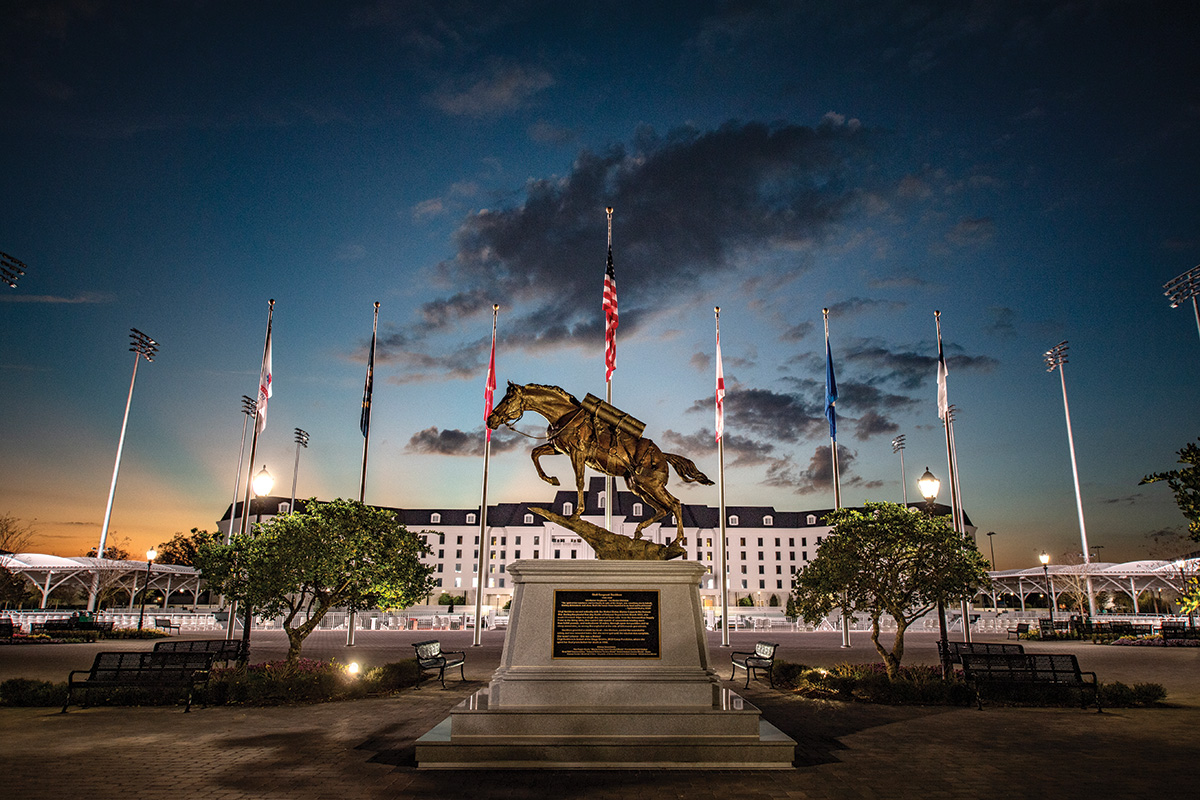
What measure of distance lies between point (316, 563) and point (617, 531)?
98.1m

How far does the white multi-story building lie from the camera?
113 metres

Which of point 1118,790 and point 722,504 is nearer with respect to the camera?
point 1118,790

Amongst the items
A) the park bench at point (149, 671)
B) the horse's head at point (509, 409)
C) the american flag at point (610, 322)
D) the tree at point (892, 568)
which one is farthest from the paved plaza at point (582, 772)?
the american flag at point (610, 322)

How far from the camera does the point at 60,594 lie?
8931 cm

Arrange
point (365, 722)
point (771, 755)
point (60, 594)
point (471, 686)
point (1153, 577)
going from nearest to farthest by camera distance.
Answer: point (771, 755) < point (365, 722) < point (471, 686) < point (1153, 577) < point (60, 594)

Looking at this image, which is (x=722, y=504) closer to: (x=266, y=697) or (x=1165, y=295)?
(x=266, y=697)

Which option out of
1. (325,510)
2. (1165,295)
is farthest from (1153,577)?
(325,510)

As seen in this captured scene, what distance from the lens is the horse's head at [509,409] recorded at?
12.6 m

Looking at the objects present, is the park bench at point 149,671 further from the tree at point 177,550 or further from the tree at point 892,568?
the tree at point 177,550

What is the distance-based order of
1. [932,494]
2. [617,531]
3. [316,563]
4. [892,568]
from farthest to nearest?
[617,531], [932,494], [892,568], [316,563]

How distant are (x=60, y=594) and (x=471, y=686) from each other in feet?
326

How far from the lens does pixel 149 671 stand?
561 inches

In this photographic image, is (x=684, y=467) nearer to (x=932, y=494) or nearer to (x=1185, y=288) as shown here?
(x=932, y=494)

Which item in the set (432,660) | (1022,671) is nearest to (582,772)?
(432,660)
